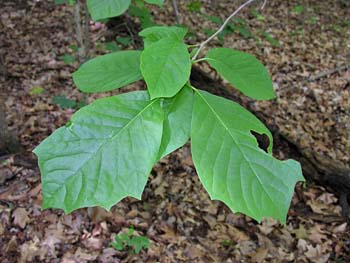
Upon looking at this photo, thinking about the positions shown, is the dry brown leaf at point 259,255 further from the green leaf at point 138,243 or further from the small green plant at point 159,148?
the small green plant at point 159,148

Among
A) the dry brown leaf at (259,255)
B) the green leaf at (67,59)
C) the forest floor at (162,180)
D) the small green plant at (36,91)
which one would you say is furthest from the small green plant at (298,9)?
the dry brown leaf at (259,255)

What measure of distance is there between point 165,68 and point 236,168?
0.97 ft

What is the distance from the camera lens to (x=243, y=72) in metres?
1.09

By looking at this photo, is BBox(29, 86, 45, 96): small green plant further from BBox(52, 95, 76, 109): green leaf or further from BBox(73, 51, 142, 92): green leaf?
BBox(73, 51, 142, 92): green leaf

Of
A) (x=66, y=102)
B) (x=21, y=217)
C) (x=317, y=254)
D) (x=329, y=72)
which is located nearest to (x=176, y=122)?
(x=21, y=217)

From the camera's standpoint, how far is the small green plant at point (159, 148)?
829 millimetres

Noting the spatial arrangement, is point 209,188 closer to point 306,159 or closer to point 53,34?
point 306,159

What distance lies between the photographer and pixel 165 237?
352cm

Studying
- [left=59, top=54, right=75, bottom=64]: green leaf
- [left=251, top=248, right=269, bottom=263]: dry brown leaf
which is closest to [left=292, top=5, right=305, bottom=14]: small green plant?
[left=59, top=54, right=75, bottom=64]: green leaf

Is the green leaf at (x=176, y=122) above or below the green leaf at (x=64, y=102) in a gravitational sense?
above

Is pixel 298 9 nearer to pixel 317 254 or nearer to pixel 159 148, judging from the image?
pixel 317 254

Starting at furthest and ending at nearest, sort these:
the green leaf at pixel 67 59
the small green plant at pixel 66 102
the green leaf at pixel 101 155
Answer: the green leaf at pixel 67 59, the small green plant at pixel 66 102, the green leaf at pixel 101 155

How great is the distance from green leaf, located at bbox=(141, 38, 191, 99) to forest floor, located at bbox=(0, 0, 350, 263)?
231 centimetres

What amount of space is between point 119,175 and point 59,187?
0.14 meters
